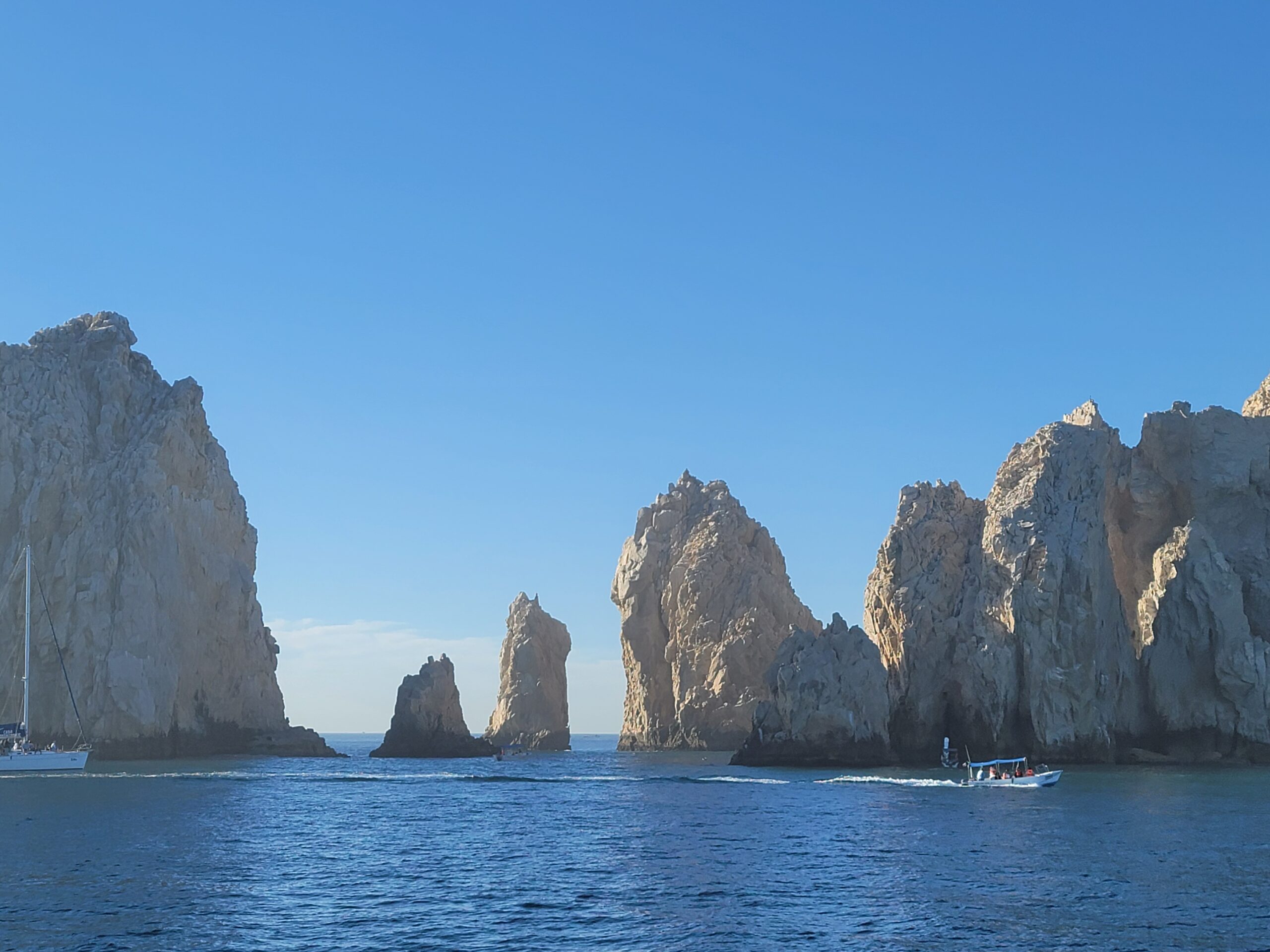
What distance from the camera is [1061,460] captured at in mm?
97438

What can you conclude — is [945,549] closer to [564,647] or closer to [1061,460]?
[1061,460]

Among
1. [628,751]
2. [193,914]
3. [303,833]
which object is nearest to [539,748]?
[628,751]

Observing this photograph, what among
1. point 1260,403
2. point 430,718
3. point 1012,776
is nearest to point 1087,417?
point 1260,403

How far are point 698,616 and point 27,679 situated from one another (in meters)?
75.1

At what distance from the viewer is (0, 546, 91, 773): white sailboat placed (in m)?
86.1

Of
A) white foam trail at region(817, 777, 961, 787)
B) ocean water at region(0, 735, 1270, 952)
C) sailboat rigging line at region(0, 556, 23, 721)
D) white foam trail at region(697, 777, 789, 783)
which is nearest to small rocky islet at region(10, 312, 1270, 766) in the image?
sailboat rigging line at region(0, 556, 23, 721)

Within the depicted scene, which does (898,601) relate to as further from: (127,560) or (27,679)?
(27,679)

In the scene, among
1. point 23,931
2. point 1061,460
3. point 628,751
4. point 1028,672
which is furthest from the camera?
point 628,751

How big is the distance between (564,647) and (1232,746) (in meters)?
94.7

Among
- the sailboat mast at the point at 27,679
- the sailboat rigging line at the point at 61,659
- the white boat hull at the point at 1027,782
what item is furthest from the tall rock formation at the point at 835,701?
the sailboat mast at the point at 27,679

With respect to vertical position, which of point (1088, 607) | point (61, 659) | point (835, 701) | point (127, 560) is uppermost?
point (127, 560)

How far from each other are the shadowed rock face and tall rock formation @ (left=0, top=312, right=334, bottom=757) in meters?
60.2

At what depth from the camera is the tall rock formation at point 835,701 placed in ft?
306

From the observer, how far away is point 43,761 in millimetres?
86375
